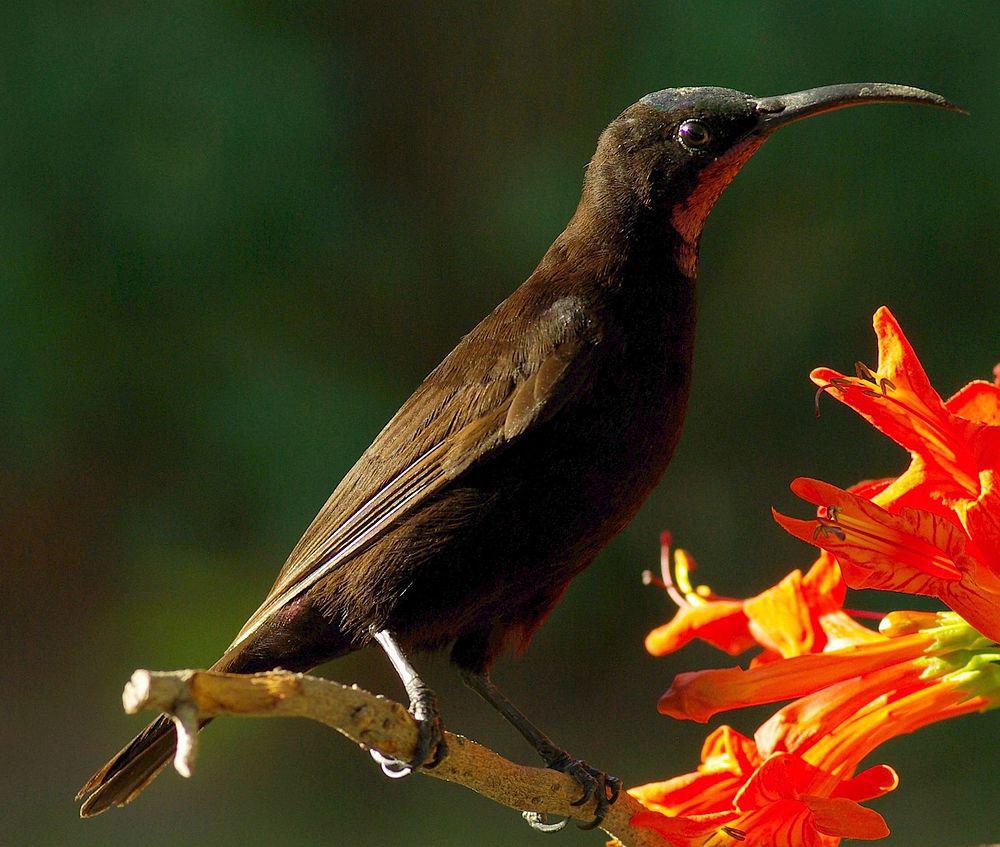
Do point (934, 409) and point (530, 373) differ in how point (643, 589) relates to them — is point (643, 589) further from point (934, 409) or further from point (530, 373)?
point (934, 409)

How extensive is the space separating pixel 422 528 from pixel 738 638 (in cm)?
34

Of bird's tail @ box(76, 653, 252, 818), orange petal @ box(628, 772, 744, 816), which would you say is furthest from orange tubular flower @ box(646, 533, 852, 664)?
bird's tail @ box(76, 653, 252, 818)

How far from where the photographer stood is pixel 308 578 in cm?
140

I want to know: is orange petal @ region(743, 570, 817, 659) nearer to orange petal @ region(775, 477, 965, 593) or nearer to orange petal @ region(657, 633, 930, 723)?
orange petal @ region(657, 633, 930, 723)

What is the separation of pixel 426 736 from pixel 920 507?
18.9 inches

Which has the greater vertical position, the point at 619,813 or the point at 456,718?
the point at 619,813

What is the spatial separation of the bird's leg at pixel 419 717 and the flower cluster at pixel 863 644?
7.6 inches

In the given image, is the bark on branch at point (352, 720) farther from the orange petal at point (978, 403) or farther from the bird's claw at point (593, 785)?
the orange petal at point (978, 403)

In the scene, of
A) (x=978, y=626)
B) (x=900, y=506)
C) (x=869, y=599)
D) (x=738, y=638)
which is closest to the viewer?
(x=978, y=626)

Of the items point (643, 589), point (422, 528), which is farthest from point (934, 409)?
point (643, 589)

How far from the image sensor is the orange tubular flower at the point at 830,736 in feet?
3.34

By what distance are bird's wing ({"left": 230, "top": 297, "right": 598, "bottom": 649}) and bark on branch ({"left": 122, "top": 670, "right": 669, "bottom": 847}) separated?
1.03ft

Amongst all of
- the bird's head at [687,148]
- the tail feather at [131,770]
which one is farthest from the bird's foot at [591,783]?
the bird's head at [687,148]

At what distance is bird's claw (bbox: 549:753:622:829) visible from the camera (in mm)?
1319
